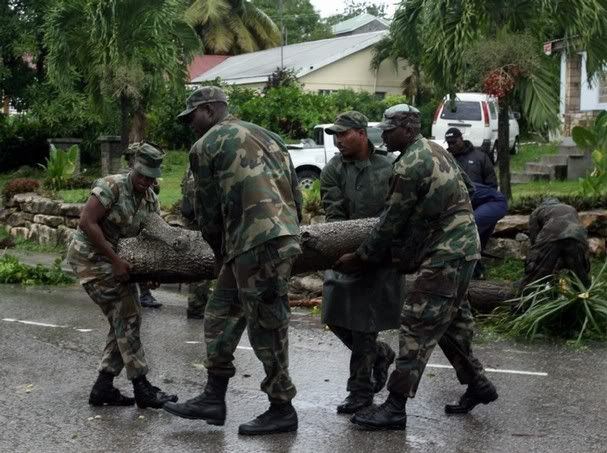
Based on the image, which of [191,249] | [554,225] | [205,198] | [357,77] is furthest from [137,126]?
[357,77]

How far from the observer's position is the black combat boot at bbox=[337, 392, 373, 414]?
7.03 meters

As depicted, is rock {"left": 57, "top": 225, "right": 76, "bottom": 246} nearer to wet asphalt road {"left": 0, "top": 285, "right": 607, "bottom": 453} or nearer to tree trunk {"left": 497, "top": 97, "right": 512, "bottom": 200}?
wet asphalt road {"left": 0, "top": 285, "right": 607, "bottom": 453}

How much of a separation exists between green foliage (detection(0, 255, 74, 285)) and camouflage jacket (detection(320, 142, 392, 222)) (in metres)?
7.00

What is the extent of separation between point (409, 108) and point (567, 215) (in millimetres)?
3336

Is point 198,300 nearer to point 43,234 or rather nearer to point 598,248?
point 598,248

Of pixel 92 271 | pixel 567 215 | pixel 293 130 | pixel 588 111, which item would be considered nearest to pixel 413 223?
pixel 92 271

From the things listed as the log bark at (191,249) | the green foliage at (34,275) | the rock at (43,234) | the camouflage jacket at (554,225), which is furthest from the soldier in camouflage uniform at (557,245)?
the rock at (43,234)

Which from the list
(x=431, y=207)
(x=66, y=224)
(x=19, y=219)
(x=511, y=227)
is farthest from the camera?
(x=19, y=219)

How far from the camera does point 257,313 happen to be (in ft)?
20.9

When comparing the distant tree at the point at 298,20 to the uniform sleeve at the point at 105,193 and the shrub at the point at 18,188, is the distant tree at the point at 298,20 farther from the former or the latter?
the uniform sleeve at the point at 105,193

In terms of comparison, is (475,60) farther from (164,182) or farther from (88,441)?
(164,182)

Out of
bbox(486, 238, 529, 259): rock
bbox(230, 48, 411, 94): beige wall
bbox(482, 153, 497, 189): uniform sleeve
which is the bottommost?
bbox(486, 238, 529, 259): rock

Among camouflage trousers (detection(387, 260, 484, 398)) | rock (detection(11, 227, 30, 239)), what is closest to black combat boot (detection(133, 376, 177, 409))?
camouflage trousers (detection(387, 260, 484, 398))

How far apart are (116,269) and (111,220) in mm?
348
